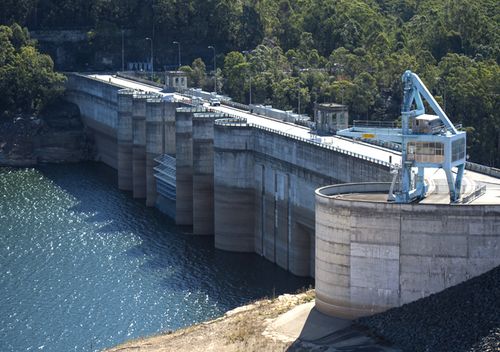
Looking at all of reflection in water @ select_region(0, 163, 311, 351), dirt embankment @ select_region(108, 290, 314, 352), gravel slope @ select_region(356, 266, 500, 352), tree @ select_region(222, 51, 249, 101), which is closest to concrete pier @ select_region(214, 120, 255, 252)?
reflection in water @ select_region(0, 163, 311, 351)

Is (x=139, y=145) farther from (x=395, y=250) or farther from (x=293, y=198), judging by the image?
(x=395, y=250)

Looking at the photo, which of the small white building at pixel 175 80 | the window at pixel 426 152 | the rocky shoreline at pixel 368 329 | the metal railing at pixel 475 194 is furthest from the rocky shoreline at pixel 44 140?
the window at pixel 426 152

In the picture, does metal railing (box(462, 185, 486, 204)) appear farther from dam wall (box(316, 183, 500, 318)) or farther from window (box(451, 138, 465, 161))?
dam wall (box(316, 183, 500, 318))

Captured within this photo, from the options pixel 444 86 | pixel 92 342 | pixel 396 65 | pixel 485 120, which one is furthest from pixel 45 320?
pixel 396 65

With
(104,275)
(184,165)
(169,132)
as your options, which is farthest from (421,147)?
(169,132)

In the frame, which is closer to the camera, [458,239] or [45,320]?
[458,239]

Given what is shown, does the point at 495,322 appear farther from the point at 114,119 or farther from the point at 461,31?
the point at 461,31

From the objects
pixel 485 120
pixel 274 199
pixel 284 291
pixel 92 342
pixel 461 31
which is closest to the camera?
pixel 92 342

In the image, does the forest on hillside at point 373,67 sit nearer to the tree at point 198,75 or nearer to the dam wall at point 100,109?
the tree at point 198,75
